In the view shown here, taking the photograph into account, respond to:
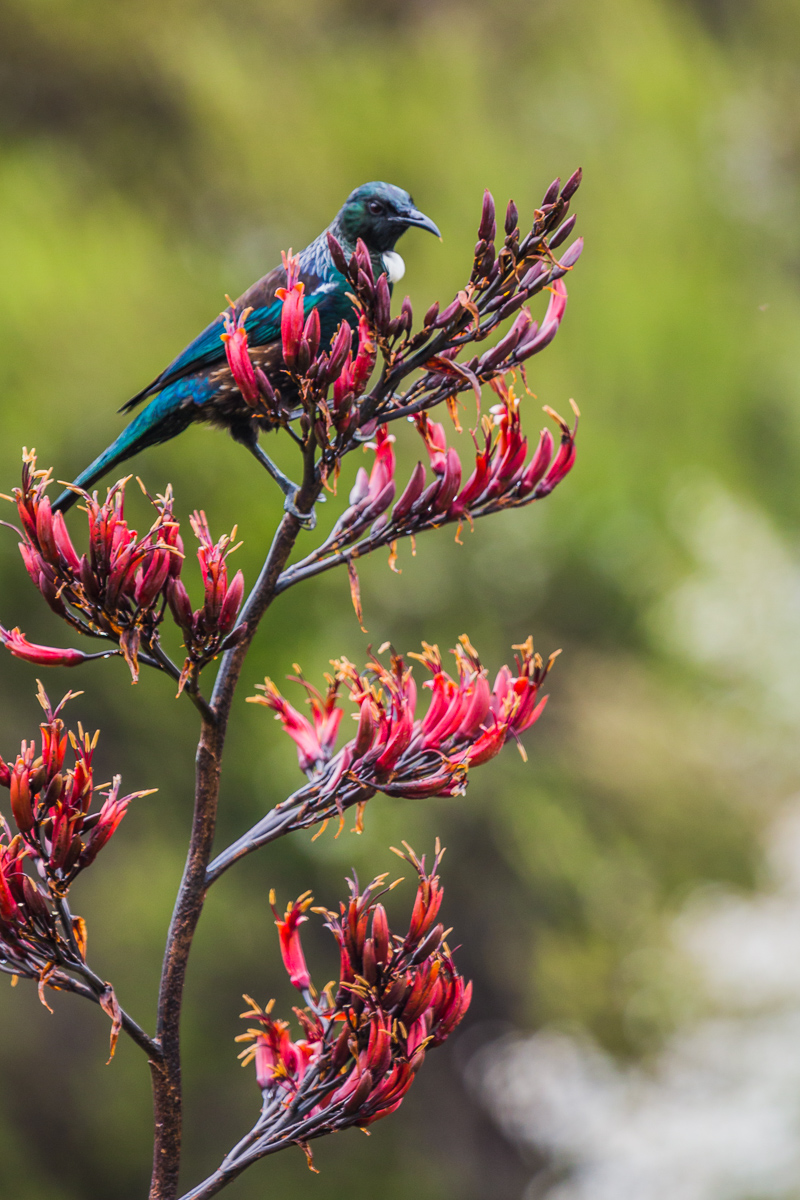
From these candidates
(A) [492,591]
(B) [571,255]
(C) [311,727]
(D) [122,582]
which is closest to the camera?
(D) [122,582]

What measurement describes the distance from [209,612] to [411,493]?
0.85 ft

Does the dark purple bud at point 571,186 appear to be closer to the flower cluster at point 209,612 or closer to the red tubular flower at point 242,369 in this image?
the red tubular flower at point 242,369

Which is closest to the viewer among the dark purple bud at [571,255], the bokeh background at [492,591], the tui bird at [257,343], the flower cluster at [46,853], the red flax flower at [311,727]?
the flower cluster at [46,853]

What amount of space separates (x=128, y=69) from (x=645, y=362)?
9.05 ft

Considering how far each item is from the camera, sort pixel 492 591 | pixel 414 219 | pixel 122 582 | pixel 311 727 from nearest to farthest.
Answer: pixel 122 582, pixel 311 727, pixel 414 219, pixel 492 591

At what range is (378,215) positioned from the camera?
57.3 inches

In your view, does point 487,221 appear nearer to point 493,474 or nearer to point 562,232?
point 562,232

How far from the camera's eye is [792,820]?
5.59 metres

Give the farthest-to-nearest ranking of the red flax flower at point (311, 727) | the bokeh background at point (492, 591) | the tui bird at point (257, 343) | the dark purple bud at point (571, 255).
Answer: the bokeh background at point (492, 591) < the tui bird at point (257, 343) < the red flax flower at point (311, 727) < the dark purple bud at point (571, 255)

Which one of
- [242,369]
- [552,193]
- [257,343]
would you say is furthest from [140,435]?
[552,193]

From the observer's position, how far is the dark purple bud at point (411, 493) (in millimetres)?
1115

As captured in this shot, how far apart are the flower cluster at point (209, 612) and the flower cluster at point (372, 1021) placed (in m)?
0.25

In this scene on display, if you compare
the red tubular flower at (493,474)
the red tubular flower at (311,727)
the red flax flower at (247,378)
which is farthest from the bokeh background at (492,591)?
the red flax flower at (247,378)

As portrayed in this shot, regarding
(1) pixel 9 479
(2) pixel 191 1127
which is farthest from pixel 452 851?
(1) pixel 9 479
